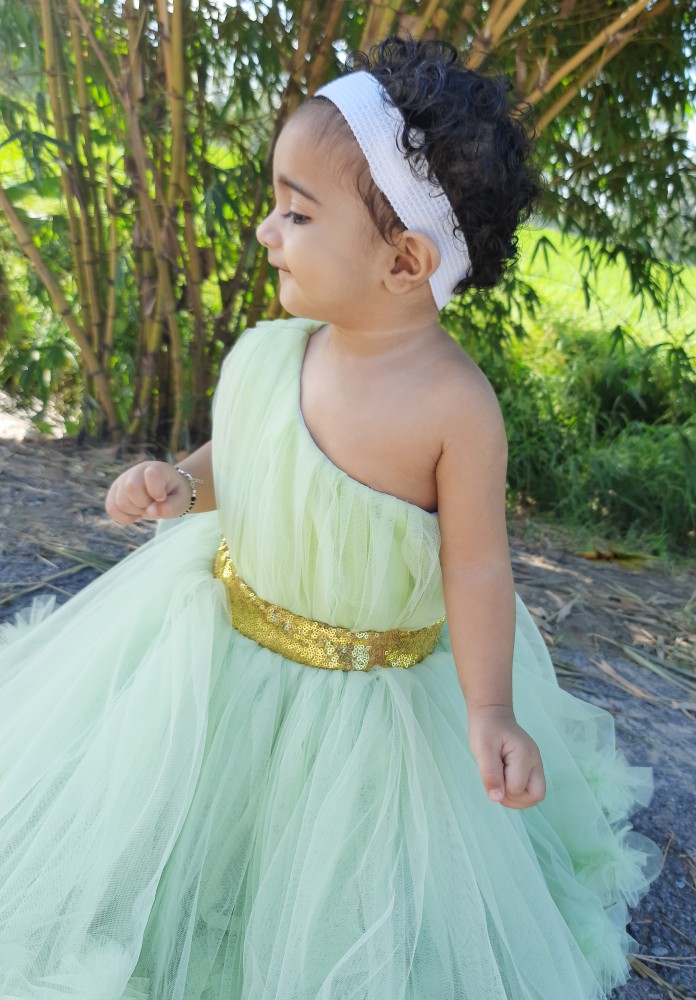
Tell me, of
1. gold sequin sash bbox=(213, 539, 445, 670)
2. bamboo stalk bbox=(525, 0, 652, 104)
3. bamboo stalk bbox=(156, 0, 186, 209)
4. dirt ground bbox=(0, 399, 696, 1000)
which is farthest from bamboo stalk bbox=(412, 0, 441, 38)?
dirt ground bbox=(0, 399, 696, 1000)

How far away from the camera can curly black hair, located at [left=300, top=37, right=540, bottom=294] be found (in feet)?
2.89

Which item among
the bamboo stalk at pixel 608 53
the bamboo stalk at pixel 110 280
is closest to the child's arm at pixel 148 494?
the bamboo stalk at pixel 608 53

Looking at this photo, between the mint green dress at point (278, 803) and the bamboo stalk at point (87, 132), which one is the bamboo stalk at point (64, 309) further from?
the mint green dress at point (278, 803)

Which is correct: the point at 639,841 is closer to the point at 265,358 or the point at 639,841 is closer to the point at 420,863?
the point at 420,863

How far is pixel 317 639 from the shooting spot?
1055 millimetres

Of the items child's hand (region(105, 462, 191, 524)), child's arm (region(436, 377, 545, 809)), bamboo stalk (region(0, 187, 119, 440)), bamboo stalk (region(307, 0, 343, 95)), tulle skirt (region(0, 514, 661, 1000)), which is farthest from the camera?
bamboo stalk (region(0, 187, 119, 440))

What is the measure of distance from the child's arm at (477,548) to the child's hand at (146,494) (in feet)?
1.08

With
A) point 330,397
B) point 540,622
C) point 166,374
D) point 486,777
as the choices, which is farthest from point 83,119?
point 486,777

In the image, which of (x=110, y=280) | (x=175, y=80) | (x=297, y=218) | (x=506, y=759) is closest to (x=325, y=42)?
(x=175, y=80)

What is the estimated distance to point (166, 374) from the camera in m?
2.42

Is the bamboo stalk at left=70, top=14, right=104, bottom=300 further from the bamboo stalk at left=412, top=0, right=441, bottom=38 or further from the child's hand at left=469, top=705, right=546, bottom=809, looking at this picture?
the child's hand at left=469, top=705, right=546, bottom=809

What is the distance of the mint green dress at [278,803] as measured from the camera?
2.80 ft

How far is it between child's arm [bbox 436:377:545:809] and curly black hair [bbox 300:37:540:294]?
0.17 m

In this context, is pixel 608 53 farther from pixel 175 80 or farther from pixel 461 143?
pixel 461 143
